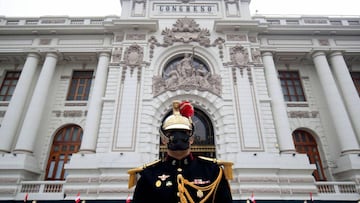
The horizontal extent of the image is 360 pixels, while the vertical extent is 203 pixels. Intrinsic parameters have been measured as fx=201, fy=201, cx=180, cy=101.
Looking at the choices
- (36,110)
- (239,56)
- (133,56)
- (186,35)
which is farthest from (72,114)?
(239,56)

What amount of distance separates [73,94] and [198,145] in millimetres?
8548

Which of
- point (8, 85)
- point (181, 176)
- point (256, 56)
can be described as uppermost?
point (256, 56)

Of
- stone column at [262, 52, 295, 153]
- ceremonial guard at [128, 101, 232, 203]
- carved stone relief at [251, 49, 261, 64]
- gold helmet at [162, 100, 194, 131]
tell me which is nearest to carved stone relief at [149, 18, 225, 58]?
carved stone relief at [251, 49, 261, 64]

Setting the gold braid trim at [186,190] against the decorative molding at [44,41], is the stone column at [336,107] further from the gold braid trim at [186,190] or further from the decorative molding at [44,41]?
the decorative molding at [44,41]

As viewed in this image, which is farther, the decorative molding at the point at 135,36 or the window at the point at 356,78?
the window at the point at 356,78

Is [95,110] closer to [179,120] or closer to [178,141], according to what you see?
[179,120]

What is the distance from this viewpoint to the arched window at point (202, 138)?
1026 centimetres

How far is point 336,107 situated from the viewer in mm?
11109

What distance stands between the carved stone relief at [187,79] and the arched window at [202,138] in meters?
1.42

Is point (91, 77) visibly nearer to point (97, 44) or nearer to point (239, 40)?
point (97, 44)

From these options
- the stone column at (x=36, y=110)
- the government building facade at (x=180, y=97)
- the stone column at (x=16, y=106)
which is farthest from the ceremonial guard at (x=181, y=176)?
the stone column at (x=16, y=106)

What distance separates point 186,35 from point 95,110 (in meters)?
6.87

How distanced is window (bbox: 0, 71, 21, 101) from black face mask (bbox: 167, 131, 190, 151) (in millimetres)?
14965

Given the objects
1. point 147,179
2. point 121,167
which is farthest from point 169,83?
point 147,179
